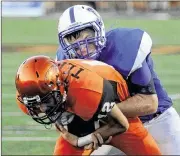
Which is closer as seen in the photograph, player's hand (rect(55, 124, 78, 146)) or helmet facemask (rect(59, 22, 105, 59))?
player's hand (rect(55, 124, 78, 146))

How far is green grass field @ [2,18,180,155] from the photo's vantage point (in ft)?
15.8

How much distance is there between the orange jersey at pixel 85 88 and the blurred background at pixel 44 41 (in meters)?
2.00

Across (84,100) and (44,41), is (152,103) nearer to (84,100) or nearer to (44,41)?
(84,100)

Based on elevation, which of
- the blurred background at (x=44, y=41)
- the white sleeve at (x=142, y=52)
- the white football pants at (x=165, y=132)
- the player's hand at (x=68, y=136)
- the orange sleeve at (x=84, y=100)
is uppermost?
the white sleeve at (x=142, y=52)

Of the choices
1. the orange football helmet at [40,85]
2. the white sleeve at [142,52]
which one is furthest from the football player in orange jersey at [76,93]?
the white sleeve at [142,52]

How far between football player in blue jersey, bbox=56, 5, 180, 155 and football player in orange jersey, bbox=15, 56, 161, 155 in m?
0.07

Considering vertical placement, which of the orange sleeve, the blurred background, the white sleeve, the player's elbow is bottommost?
the blurred background

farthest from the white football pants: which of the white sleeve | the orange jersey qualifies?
the orange jersey

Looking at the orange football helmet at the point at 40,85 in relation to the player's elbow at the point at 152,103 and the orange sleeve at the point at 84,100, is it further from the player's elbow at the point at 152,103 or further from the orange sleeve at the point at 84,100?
the player's elbow at the point at 152,103

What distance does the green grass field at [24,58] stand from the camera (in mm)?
4812

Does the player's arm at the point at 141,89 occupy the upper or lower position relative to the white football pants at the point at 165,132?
upper

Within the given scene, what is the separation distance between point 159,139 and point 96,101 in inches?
23.9

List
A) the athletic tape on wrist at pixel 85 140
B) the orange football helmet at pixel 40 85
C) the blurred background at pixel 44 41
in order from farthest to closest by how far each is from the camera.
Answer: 1. the blurred background at pixel 44 41
2. the athletic tape on wrist at pixel 85 140
3. the orange football helmet at pixel 40 85

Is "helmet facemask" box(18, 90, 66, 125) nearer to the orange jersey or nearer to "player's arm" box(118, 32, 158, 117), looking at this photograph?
the orange jersey
